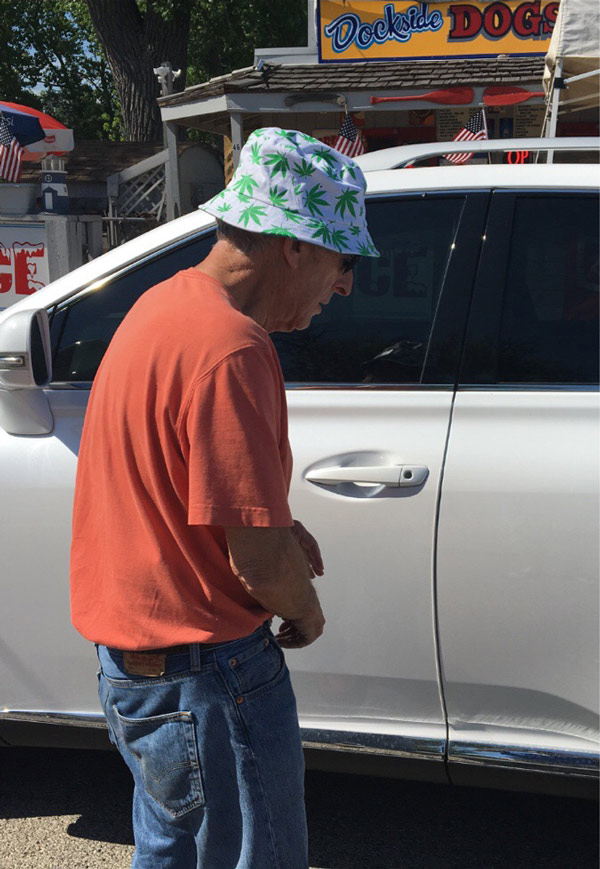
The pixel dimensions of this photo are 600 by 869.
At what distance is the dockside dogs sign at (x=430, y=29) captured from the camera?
11945 mm

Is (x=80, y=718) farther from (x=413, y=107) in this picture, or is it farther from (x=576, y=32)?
(x=413, y=107)

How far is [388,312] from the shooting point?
2.39 metres

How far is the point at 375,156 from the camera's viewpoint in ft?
8.75

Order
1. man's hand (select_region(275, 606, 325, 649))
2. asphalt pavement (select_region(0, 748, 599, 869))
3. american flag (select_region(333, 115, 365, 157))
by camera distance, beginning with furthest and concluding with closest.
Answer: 1. american flag (select_region(333, 115, 365, 157))
2. asphalt pavement (select_region(0, 748, 599, 869))
3. man's hand (select_region(275, 606, 325, 649))

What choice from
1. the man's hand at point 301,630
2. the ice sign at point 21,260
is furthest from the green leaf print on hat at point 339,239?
the ice sign at point 21,260

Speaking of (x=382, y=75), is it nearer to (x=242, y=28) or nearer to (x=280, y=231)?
(x=280, y=231)

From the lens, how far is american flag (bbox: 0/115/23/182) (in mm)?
10391

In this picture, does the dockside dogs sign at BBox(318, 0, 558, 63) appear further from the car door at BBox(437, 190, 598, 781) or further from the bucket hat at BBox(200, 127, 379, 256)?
the bucket hat at BBox(200, 127, 379, 256)

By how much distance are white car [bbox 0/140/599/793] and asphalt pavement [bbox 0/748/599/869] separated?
0.37m

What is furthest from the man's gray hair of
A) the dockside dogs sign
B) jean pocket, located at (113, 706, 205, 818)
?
the dockside dogs sign

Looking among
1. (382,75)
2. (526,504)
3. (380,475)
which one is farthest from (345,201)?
(382,75)

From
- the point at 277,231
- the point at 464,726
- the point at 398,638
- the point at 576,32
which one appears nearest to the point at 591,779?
the point at 464,726

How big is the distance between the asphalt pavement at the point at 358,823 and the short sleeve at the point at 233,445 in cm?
156

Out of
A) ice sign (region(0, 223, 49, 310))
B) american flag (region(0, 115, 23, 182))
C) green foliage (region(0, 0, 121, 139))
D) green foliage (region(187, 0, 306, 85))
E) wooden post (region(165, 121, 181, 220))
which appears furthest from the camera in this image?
green foliage (region(0, 0, 121, 139))
